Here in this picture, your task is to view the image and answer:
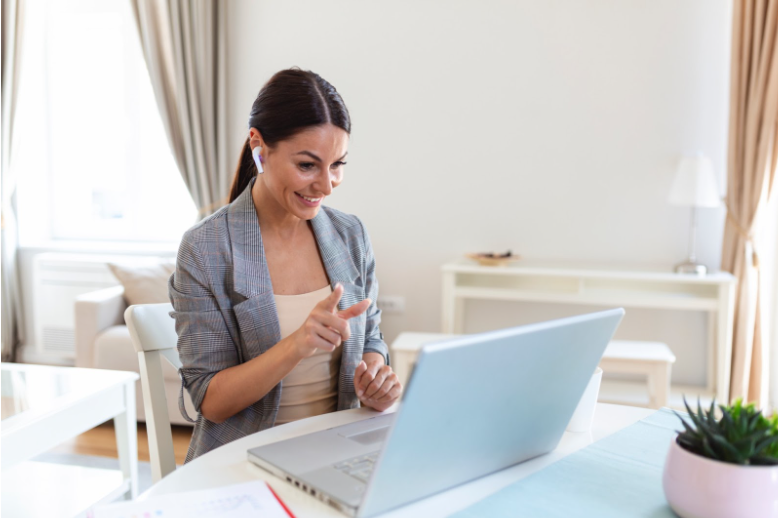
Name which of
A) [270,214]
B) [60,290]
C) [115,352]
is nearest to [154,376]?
[270,214]

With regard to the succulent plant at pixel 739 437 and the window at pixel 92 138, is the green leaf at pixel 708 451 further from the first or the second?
the window at pixel 92 138

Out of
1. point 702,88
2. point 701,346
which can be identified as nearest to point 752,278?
point 701,346

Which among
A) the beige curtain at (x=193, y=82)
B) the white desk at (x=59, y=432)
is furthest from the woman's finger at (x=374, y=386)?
the beige curtain at (x=193, y=82)

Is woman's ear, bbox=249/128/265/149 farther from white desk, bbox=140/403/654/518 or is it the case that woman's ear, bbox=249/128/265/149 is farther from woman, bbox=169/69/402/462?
white desk, bbox=140/403/654/518

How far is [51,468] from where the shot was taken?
234cm

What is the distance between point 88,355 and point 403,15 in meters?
2.27

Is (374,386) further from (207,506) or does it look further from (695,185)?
(695,185)

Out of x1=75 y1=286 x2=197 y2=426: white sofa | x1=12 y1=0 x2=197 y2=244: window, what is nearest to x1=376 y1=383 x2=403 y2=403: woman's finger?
x1=75 y1=286 x2=197 y2=426: white sofa

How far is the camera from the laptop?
2.22ft

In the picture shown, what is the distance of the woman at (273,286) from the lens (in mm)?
1228

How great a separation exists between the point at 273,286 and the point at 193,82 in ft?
8.95

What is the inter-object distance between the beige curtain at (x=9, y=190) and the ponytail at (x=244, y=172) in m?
3.19

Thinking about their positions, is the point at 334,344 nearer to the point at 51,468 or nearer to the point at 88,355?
the point at 51,468

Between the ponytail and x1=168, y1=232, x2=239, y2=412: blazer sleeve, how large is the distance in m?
0.25
